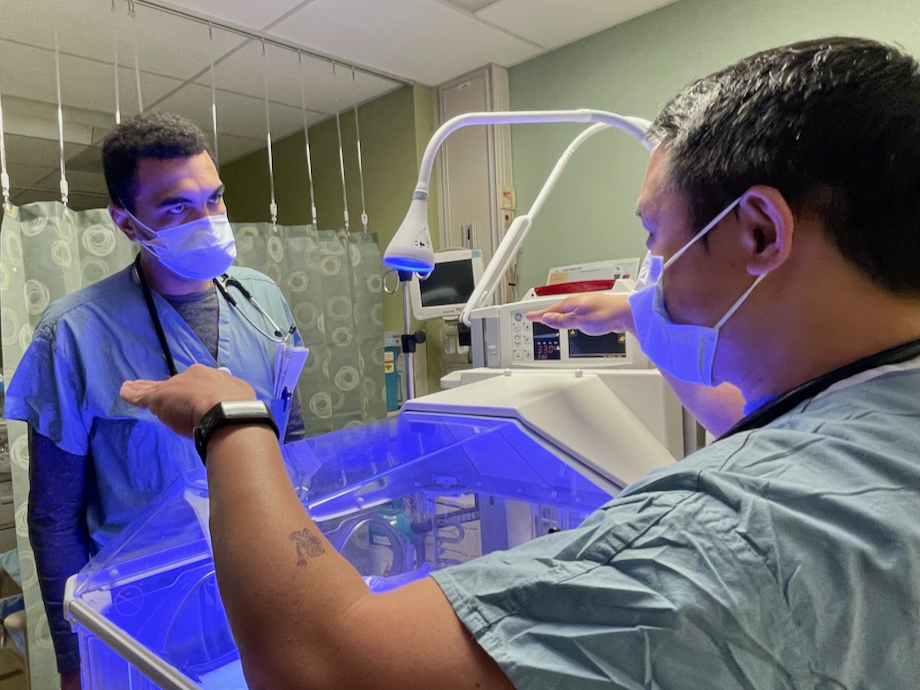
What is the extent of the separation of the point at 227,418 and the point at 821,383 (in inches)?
21.5

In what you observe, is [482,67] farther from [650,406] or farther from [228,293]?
[650,406]

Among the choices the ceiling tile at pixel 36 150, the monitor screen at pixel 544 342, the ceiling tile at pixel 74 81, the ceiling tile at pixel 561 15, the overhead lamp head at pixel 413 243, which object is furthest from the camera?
the ceiling tile at pixel 36 150

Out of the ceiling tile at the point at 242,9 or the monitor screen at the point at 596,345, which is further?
the ceiling tile at the point at 242,9

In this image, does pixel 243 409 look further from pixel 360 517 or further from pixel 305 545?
pixel 360 517

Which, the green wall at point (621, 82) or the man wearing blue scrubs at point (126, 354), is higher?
the green wall at point (621, 82)

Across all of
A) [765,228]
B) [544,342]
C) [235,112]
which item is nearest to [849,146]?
[765,228]

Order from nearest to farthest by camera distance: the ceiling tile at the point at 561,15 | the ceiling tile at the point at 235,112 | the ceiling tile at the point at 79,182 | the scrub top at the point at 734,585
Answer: the scrub top at the point at 734,585 → the ceiling tile at the point at 561,15 → the ceiling tile at the point at 235,112 → the ceiling tile at the point at 79,182

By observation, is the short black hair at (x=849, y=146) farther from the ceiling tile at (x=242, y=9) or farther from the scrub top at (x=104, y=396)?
the ceiling tile at (x=242, y=9)

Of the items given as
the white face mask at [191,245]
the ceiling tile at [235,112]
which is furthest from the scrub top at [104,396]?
the ceiling tile at [235,112]

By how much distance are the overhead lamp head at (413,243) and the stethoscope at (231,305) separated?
0.41 meters

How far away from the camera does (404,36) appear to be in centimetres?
248

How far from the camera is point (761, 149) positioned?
0.56 metres

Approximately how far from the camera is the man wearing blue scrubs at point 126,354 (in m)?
1.22

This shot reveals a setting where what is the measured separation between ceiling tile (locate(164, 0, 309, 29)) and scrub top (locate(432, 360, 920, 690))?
2.33 meters
